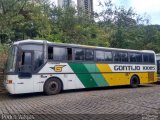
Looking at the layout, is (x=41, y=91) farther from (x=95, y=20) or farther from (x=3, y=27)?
(x=95, y=20)

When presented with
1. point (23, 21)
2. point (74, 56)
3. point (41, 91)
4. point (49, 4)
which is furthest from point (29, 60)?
point (49, 4)

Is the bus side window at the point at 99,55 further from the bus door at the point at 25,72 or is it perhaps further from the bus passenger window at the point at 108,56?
the bus door at the point at 25,72

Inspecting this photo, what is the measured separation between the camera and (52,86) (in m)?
16.5

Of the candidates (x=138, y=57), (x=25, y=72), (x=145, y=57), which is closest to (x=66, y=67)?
(x=25, y=72)

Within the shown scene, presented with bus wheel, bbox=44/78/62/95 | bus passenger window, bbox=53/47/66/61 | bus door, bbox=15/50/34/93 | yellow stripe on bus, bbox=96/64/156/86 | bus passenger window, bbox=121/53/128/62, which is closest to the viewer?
bus door, bbox=15/50/34/93

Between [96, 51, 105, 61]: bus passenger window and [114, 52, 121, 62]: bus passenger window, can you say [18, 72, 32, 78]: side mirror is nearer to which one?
[96, 51, 105, 61]: bus passenger window

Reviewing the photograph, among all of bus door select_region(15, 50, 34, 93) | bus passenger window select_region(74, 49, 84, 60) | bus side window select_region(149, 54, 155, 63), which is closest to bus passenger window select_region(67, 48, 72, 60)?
bus passenger window select_region(74, 49, 84, 60)

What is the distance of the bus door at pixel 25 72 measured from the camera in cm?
1503

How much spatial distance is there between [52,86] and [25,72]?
190 cm

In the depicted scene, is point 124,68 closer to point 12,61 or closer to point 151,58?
point 151,58

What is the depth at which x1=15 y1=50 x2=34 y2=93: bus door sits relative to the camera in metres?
15.0

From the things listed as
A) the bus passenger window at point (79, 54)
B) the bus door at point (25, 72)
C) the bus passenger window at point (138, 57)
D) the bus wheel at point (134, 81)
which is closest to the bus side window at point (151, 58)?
the bus passenger window at point (138, 57)

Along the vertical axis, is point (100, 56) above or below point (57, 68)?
above

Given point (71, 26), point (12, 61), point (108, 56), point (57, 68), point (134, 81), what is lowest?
point (134, 81)
